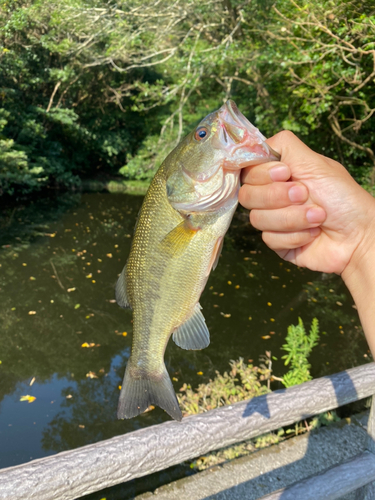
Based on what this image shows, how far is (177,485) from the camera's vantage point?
3.47 meters

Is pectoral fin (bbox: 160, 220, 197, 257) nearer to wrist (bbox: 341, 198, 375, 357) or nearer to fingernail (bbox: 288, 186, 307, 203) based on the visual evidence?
fingernail (bbox: 288, 186, 307, 203)

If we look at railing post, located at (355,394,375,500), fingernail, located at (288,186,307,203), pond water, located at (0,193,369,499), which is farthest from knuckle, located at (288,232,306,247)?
pond water, located at (0,193,369,499)

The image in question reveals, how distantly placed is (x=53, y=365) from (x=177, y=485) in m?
3.35

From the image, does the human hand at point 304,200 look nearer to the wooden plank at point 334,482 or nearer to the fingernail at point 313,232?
the fingernail at point 313,232

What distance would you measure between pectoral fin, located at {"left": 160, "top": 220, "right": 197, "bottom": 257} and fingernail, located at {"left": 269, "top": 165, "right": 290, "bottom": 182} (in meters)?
0.37

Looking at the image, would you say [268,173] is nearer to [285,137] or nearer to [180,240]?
[285,137]

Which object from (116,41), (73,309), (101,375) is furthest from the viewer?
(116,41)

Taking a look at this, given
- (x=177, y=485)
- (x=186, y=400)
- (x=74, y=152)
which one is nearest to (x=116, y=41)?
(x=74, y=152)

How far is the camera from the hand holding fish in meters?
1.54

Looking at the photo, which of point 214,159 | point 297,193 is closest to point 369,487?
point 297,193

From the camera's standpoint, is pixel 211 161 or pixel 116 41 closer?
pixel 211 161

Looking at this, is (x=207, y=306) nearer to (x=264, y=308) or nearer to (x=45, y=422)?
(x=264, y=308)

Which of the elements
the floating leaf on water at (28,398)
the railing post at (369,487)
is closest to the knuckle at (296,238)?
the railing post at (369,487)

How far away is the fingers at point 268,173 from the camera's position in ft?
4.90
